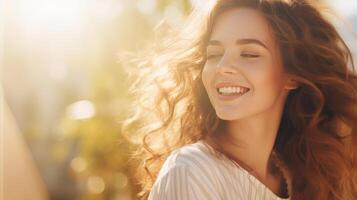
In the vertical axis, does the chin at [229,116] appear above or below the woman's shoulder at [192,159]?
above

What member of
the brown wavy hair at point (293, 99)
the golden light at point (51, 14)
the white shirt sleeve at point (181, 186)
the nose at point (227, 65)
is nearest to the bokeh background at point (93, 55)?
the golden light at point (51, 14)

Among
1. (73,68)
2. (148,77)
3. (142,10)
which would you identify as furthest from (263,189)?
(73,68)

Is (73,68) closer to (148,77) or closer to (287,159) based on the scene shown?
(148,77)

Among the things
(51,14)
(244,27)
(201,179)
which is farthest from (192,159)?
(51,14)

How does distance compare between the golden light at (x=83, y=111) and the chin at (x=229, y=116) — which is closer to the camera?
the chin at (x=229, y=116)

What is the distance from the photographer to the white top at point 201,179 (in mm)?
2297

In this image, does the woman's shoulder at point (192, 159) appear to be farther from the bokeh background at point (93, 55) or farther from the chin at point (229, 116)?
the bokeh background at point (93, 55)

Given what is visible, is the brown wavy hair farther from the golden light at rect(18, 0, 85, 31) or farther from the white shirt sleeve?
the golden light at rect(18, 0, 85, 31)

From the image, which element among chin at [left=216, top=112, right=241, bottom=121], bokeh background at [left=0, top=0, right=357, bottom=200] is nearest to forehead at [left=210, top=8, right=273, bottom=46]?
chin at [left=216, top=112, right=241, bottom=121]

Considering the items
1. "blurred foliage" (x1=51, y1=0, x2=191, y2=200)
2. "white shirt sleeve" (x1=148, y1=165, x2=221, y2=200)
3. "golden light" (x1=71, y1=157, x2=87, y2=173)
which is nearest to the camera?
"white shirt sleeve" (x1=148, y1=165, x2=221, y2=200)

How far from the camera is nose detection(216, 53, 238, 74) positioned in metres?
2.40

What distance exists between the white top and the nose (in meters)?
0.27

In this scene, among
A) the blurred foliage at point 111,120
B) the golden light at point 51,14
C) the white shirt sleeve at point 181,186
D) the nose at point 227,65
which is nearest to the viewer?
the white shirt sleeve at point 181,186

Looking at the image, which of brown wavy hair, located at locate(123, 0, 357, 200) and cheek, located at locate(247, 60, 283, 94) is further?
brown wavy hair, located at locate(123, 0, 357, 200)
